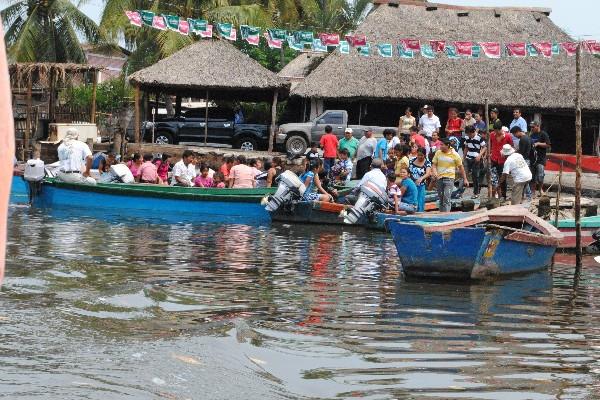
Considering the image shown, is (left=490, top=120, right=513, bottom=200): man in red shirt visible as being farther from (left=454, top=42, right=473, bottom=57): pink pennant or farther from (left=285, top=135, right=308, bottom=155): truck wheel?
(left=285, top=135, right=308, bottom=155): truck wheel

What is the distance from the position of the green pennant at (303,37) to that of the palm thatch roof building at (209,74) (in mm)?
3634

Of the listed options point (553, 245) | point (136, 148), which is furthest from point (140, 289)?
point (136, 148)

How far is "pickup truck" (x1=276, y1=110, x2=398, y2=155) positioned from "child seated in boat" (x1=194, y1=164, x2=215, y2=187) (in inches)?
296

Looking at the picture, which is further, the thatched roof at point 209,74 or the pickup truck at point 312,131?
the thatched roof at point 209,74

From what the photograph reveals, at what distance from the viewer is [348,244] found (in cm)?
2056

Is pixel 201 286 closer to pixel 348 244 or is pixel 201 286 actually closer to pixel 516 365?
pixel 516 365

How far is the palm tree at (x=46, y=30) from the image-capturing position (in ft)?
136

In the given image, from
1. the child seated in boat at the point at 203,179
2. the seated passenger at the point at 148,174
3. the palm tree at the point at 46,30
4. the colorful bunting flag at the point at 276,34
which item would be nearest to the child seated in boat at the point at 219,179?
the child seated in boat at the point at 203,179

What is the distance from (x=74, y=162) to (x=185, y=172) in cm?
274

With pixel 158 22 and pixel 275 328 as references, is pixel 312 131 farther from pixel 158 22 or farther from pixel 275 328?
pixel 275 328

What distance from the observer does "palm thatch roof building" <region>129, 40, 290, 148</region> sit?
116 ft

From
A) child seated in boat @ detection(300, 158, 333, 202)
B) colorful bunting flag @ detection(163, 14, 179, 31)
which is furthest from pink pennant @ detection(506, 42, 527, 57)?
colorful bunting flag @ detection(163, 14, 179, 31)

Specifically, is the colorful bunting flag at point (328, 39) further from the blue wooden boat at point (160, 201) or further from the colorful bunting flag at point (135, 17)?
the blue wooden boat at point (160, 201)

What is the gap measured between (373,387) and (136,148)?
26.7 m
